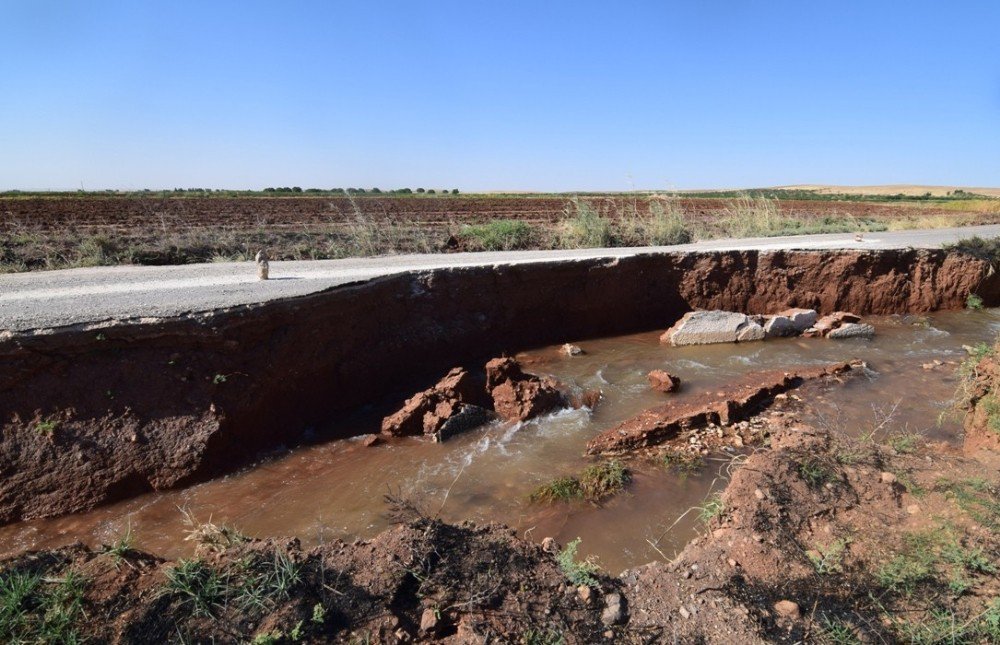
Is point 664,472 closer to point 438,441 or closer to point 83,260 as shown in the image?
point 438,441

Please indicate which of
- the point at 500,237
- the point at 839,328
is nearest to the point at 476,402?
the point at 839,328

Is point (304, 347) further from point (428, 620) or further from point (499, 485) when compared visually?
point (428, 620)

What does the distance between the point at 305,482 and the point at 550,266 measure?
509cm

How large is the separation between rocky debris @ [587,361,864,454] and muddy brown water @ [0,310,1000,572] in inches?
12.1

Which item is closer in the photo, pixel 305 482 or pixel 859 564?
pixel 859 564

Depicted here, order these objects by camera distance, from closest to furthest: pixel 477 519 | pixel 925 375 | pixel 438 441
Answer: pixel 477 519 < pixel 438 441 < pixel 925 375

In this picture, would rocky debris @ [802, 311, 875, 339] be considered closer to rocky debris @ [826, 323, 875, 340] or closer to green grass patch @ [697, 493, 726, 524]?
rocky debris @ [826, 323, 875, 340]

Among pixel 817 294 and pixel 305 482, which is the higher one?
pixel 817 294

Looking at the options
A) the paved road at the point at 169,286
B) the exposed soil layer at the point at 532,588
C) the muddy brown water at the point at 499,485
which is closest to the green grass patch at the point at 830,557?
the exposed soil layer at the point at 532,588

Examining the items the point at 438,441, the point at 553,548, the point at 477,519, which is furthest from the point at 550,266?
the point at 553,548

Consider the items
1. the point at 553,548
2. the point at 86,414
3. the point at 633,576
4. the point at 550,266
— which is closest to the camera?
the point at 633,576

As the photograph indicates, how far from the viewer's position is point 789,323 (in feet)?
28.8


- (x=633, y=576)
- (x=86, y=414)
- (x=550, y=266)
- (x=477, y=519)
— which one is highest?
(x=550, y=266)

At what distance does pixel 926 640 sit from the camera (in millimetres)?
2375
